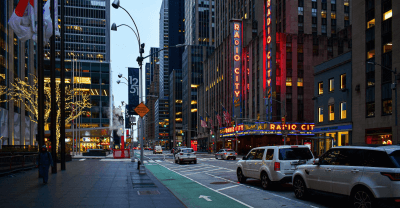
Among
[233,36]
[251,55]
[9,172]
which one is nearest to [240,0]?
[233,36]

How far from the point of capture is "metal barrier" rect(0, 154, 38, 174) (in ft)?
66.5

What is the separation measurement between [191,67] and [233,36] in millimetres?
61858

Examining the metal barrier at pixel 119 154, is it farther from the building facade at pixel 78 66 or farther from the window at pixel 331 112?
the window at pixel 331 112

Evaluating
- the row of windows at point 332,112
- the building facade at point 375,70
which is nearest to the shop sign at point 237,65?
the row of windows at point 332,112

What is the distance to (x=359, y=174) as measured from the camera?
9680mm

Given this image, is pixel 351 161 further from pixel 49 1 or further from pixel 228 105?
pixel 228 105

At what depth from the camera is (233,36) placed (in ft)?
249

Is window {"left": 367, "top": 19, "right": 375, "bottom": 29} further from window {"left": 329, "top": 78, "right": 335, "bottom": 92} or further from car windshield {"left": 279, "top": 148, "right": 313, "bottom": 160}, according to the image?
car windshield {"left": 279, "top": 148, "right": 313, "bottom": 160}

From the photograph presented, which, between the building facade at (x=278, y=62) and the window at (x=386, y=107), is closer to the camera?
the window at (x=386, y=107)

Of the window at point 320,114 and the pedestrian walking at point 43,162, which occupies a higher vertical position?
the window at point 320,114

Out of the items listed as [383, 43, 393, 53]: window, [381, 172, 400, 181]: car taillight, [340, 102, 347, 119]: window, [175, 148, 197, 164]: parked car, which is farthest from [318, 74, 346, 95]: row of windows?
[381, 172, 400, 181]: car taillight

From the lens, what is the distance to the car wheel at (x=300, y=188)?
12.4 m

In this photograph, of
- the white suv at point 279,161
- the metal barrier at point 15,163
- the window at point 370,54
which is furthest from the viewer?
the window at point 370,54

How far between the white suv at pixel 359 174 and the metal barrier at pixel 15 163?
17.1 m
